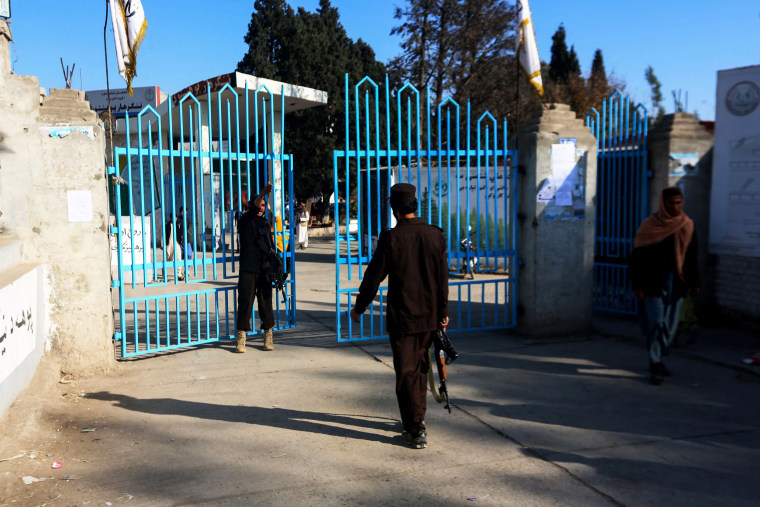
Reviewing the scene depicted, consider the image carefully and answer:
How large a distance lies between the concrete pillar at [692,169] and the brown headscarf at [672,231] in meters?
2.65

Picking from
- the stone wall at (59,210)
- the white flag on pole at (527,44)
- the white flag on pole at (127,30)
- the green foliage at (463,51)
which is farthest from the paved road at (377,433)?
the green foliage at (463,51)

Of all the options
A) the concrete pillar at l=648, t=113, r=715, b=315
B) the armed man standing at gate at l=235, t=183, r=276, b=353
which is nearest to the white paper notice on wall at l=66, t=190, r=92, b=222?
the armed man standing at gate at l=235, t=183, r=276, b=353

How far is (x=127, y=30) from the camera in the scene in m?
6.88

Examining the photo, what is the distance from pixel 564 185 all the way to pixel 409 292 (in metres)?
4.01

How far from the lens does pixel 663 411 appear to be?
504cm

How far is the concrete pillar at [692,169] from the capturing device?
26.7ft

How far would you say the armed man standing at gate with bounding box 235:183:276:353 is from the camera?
6918 mm

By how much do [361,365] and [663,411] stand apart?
9.46 ft

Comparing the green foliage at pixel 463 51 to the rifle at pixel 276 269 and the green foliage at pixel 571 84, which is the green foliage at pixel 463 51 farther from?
the rifle at pixel 276 269

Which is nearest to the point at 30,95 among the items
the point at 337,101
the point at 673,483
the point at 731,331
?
the point at 673,483

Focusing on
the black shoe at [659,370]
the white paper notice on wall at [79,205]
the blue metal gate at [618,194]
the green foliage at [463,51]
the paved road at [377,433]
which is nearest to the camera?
the paved road at [377,433]

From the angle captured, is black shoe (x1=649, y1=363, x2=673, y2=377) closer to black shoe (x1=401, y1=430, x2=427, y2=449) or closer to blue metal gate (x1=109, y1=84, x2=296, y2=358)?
black shoe (x1=401, y1=430, x2=427, y2=449)

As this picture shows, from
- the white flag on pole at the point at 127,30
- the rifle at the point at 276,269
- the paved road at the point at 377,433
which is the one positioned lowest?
the paved road at the point at 377,433

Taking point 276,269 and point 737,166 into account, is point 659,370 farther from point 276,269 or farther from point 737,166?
point 276,269
